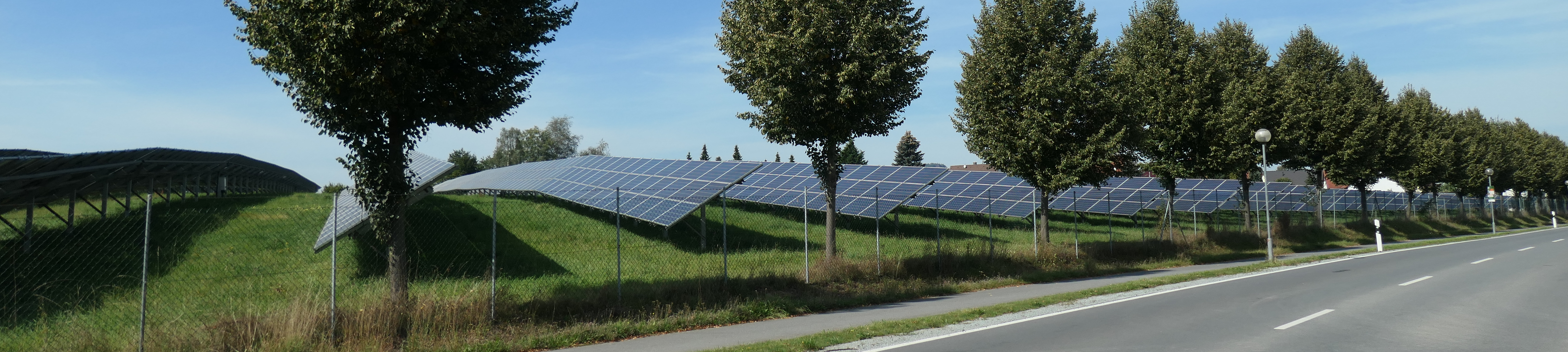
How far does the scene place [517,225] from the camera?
74.7ft

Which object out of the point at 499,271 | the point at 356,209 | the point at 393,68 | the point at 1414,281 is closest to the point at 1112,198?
the point at 1414,281

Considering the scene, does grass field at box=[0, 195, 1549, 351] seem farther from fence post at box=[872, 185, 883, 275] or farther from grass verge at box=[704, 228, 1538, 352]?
Answer: grass verge at box=[704, 228, 1538, 352]

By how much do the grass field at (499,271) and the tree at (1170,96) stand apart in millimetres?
2522

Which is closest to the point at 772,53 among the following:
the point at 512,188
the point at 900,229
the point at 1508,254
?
the point at 900,229

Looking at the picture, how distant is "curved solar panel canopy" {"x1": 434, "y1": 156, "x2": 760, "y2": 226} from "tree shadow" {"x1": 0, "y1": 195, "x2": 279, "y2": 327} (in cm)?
707

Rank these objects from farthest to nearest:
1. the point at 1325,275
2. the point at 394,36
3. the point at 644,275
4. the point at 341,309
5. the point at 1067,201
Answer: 1. the point at 1067,201
2. the point at 1325,275
3. the point at 644,275
4. the point at 341,309
5. the point at 394,36

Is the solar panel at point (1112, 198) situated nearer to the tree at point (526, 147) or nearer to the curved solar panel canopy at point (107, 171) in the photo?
the curved solar panel canopy at point (107, 171)

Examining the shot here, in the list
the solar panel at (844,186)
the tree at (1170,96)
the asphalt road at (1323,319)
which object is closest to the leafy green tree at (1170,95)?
the tree at (1170,96)

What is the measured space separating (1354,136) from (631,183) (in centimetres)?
3000

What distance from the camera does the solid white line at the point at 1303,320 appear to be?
9734 mm

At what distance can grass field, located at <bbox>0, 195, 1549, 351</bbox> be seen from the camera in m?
9.14

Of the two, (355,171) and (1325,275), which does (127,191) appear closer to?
(355,171)

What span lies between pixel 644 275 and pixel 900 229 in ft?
51.7

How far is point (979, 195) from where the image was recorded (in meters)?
32.1
